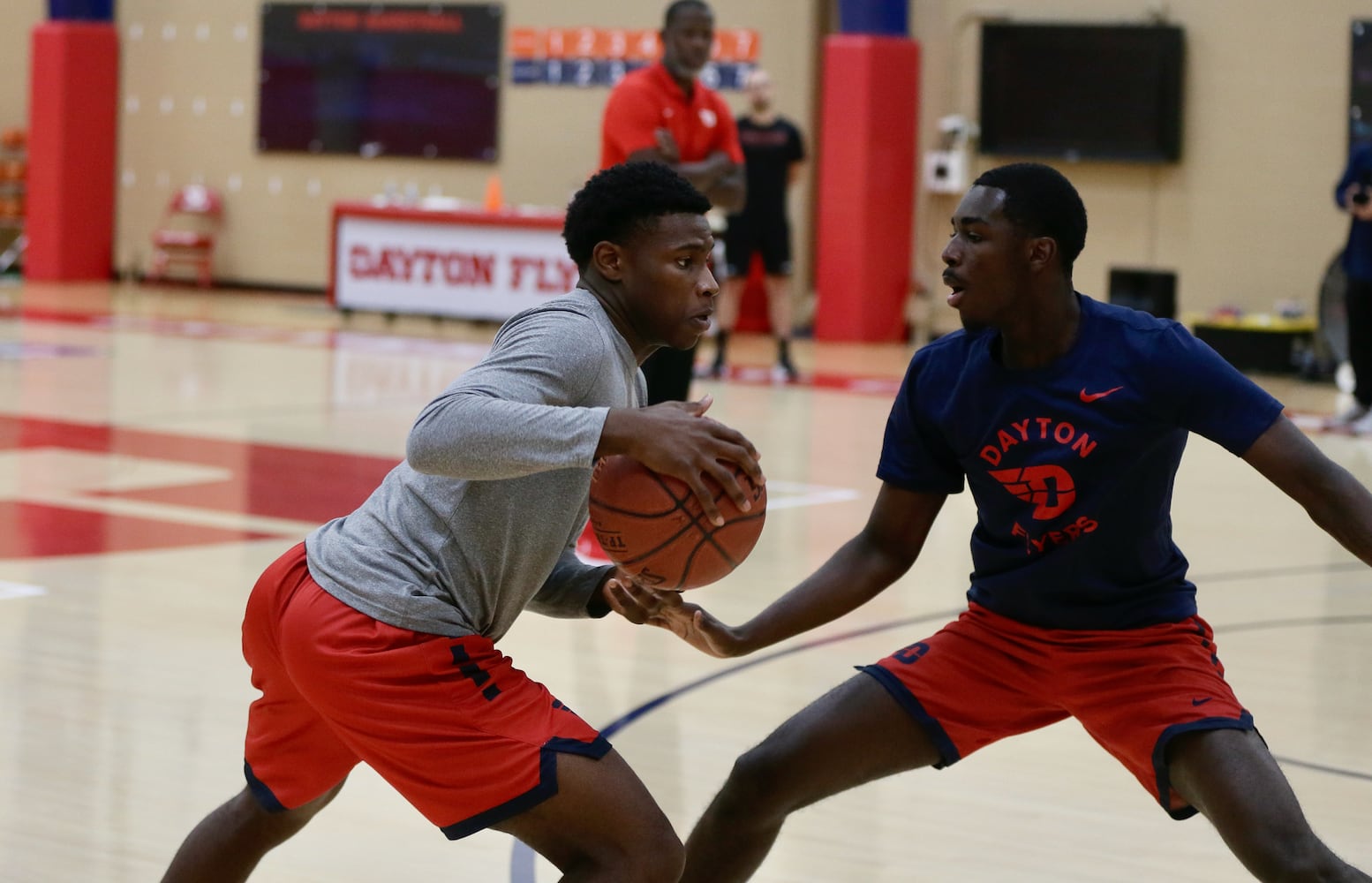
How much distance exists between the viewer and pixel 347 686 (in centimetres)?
268

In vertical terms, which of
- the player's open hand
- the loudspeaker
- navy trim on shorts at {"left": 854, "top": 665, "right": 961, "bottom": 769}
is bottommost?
navy trim on shorts at {"left": 854, "top": 665, "right": 961, "bottom": 769}

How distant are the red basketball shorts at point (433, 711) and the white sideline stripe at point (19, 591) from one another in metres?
3.51

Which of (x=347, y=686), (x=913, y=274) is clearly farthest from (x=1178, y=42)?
(x=347, y=686)

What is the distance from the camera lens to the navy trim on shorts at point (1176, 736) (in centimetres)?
293

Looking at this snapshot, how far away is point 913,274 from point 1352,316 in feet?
18.6

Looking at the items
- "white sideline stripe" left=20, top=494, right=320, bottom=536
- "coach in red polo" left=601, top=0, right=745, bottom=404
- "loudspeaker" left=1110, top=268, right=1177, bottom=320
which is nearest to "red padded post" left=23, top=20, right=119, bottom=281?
"loudspeaker" left=1110, top=268, right=1177, bottom=320

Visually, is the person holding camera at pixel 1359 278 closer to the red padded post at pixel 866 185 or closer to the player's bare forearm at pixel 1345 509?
the red padded post at pixel 866 185

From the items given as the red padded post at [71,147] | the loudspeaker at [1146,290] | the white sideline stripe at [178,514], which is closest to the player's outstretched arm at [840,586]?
the white sideline stripe at [178,514]

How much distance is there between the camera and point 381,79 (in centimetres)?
1872

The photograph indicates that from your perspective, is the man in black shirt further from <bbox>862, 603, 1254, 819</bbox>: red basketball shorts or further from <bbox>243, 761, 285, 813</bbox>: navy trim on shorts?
<bbox>243, 761, 285, 813</bbox>: navy trim on shorts

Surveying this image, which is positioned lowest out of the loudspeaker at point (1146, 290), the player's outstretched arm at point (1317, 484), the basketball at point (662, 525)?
the basketball at point (662, 525)

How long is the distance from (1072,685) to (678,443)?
37.5 inches

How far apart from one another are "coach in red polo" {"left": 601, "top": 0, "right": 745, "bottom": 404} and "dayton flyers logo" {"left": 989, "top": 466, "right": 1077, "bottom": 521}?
4.18m

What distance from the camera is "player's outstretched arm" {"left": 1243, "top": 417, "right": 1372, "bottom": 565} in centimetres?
283
